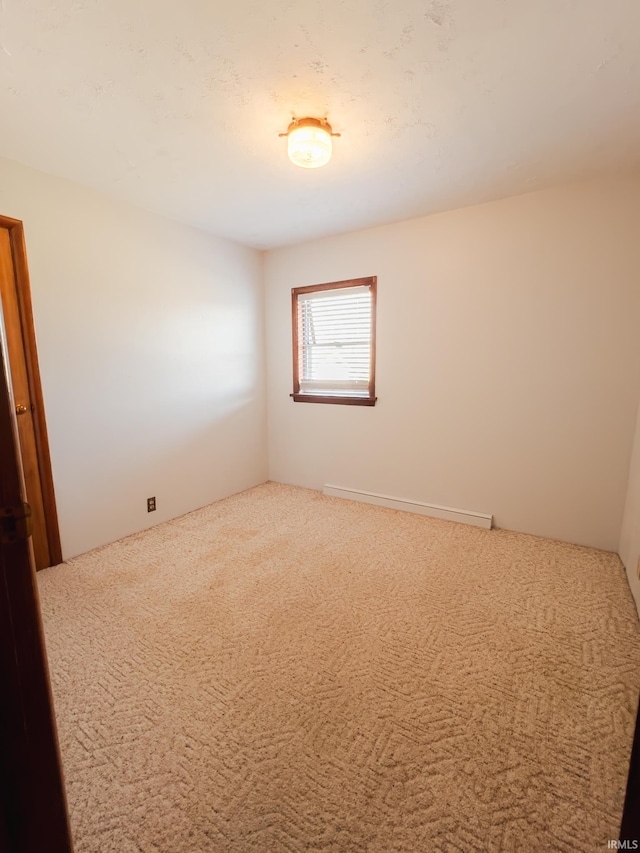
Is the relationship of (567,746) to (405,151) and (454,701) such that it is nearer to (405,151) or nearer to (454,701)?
(454,701)

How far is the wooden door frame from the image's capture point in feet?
7.22

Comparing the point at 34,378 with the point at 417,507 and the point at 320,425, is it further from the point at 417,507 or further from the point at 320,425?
the point at 417,507

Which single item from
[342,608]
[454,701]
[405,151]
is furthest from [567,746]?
[405,151]

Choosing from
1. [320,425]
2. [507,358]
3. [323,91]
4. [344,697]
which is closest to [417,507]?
[320,425]

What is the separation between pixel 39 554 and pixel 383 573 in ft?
7.25

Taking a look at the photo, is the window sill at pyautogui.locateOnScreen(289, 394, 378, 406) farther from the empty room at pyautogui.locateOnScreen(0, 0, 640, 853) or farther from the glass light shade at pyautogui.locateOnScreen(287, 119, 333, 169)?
the glass light shade at pyautogui.locateOnScreen(287, 119, 333, 169)

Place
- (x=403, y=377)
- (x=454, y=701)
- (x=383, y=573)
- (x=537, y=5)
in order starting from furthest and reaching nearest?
(x=403, y=377)
(x=383, y=573)
(x=454, y=701)
(x=537, y=5)

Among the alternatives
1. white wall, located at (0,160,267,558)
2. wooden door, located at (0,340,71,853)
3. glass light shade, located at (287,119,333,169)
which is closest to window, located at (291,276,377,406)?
white wall, located at (0,160,267,558)

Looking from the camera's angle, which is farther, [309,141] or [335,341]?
[335,341]

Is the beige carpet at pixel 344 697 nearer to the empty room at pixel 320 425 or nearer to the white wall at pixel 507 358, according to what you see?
the empty room at pixel 320 425

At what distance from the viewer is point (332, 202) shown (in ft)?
8.94

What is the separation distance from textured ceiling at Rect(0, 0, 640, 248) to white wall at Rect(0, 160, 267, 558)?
0.34 m

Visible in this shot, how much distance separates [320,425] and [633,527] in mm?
2520

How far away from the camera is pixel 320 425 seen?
12.5 feet
